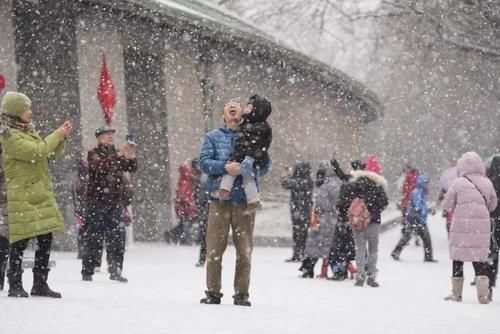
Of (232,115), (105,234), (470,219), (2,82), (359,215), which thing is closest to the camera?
(232,115)

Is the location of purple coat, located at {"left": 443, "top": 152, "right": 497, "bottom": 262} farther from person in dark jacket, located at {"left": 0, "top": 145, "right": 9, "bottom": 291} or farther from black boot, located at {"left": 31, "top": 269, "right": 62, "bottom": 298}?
person in dark jacket, located at {"left": 0, "top": 145, "right": 9, "bottom": 291}

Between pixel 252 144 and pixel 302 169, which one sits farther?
pixel 302 169

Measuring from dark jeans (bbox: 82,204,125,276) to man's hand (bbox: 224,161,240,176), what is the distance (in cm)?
320

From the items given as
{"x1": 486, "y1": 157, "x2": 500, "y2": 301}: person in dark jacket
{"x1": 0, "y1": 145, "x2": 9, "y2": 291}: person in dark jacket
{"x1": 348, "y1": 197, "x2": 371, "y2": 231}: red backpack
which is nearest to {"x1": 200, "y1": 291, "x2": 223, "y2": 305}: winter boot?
{"x1": 0, "y1": 145, "x2": 9, "y2": 291}: person in dark jacket

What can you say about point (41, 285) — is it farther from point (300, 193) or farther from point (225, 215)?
point (300, 193)

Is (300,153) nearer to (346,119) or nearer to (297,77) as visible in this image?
(297,77)

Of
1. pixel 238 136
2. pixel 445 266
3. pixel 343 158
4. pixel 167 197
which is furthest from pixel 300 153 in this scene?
pixel 238 136

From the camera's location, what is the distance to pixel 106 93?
55.0 ft

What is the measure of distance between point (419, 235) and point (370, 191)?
529 cm

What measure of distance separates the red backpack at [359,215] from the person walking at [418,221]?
5.14 metres

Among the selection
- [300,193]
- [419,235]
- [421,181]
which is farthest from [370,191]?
[421,181]

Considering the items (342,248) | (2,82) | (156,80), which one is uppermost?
(156,80)

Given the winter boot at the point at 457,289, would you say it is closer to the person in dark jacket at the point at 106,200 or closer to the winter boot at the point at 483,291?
the winter boot at the point at 483,291

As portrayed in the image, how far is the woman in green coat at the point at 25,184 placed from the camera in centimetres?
820
